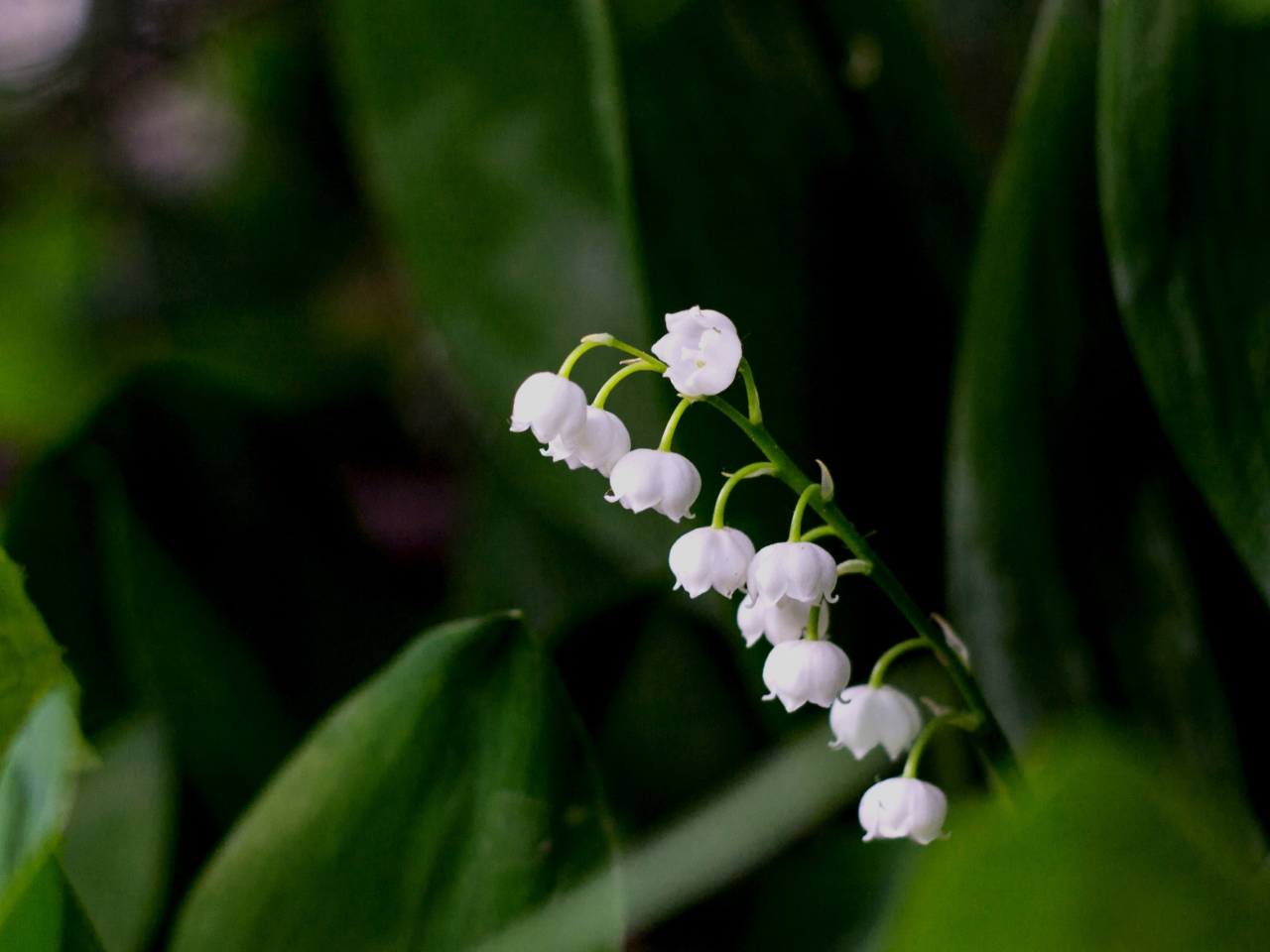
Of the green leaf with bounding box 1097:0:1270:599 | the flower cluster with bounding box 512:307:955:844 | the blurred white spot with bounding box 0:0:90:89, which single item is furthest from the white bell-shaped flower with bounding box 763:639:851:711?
the blurred white spot with bounding box 0:0:90:89

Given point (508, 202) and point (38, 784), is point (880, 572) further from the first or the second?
point (508, 202)

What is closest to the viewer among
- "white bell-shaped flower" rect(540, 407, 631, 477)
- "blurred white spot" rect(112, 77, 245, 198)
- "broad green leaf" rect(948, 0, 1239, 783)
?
"white bell-shaped flower" rect(540, 407, 631, 477)

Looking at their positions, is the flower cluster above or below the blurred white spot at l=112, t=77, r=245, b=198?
below

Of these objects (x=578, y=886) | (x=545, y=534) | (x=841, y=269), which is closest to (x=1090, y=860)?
(x=578, y=886)

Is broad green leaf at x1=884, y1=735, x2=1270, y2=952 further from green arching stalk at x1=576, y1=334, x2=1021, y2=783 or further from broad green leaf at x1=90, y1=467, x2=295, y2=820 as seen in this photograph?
broad green leaf at x1=90, y1=467, x2=295, y2=820

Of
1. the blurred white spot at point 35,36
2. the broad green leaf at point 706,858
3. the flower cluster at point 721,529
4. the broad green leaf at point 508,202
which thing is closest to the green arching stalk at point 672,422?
the flower cluster at point 721,529

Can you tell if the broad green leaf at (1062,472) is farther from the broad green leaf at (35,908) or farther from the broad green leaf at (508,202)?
the broad green leaf at (35,908)
